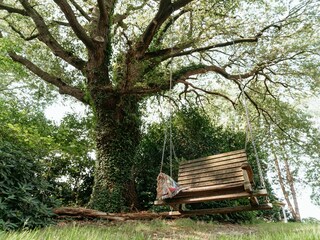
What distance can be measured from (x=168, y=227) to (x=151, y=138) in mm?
4386

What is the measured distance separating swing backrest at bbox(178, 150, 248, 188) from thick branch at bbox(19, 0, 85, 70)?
16.4 ft

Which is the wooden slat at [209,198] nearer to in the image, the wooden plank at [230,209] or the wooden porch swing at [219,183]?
the wooden porch swing at [219,183]

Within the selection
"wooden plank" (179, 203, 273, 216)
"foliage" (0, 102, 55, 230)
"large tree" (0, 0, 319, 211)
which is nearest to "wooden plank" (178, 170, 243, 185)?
"wooden plank" (179, 203, 273, 216)

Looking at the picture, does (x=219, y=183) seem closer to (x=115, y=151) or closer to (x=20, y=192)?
(x=20, y=192)

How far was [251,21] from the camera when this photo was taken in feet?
28.0

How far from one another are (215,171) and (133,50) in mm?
4434

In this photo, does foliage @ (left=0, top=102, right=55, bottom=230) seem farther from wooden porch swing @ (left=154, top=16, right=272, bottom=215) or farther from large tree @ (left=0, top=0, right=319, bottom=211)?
large tree @ (left=0, top=0, right=319, bottom=211)

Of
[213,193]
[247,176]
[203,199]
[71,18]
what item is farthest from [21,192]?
[71,18]

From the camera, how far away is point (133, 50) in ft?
24.5

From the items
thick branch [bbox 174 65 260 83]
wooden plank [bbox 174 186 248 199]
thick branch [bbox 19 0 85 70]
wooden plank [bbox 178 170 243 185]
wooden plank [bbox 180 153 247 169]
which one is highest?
thick branch [bbox 19 0 85 70]

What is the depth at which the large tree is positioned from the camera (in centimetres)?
712

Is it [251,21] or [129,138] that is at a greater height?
[251,21]

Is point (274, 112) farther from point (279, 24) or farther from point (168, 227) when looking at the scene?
point (168, 227)

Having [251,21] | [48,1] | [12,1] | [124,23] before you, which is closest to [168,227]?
[251,21]
